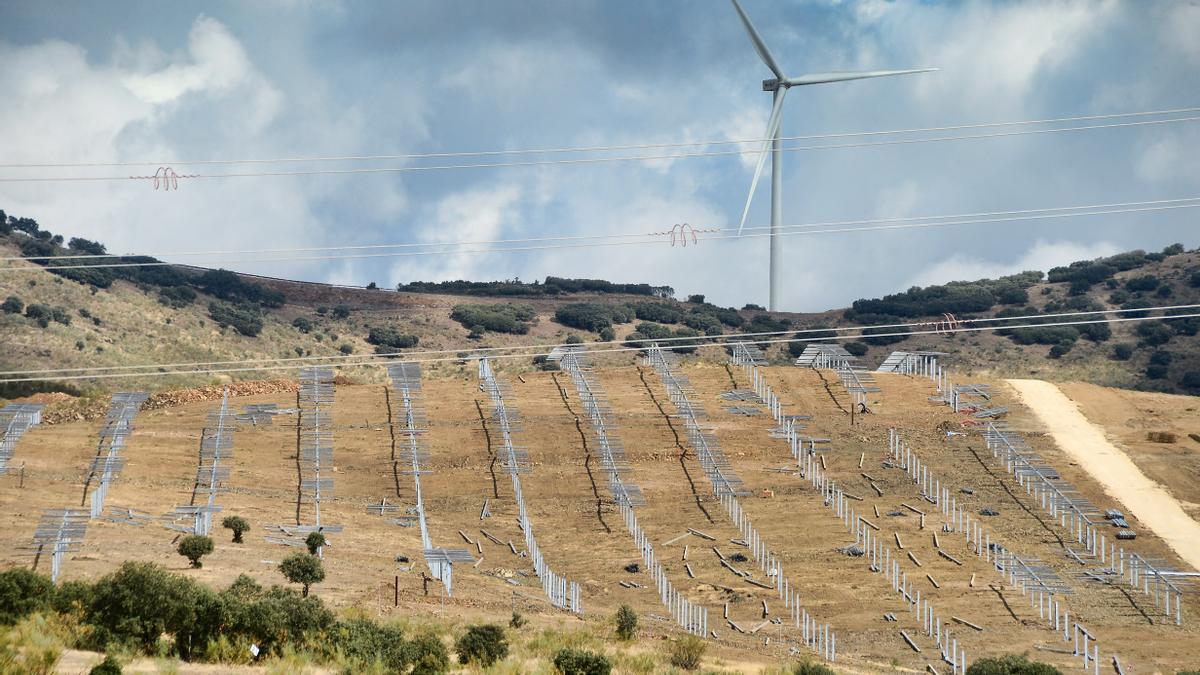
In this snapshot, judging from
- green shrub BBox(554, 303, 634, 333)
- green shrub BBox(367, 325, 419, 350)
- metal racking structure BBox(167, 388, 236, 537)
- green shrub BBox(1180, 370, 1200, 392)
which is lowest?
metal racking structure BBox(167, 388, 236, 537)

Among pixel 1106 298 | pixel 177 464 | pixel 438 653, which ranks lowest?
pixel 438 653

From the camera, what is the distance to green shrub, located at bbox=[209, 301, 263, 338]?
143375 millimetres

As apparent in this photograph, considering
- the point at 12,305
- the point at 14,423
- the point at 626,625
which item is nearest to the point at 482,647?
the point at 626,625

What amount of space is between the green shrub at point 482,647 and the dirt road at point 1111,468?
41.6 meters

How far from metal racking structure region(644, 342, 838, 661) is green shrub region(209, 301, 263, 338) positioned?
5918 centimetres

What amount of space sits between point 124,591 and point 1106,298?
470 ft

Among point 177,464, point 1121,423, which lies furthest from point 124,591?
point 1121,423

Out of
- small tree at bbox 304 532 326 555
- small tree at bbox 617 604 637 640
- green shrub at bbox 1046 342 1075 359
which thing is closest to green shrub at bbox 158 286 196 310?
green shrub at bbox 1046 342 1075 359

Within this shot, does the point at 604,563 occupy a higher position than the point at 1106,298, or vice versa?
the point at 1106,298

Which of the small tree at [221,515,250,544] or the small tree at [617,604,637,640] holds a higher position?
the small tree at [221,515,250,544]

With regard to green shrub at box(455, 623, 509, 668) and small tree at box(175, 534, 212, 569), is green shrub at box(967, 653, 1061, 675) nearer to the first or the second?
green shrub at box(455, 623, 509, 668)

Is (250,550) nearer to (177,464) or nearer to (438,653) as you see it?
(177,464)

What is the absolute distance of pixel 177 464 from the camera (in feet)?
260

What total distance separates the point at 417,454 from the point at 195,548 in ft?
95.3
